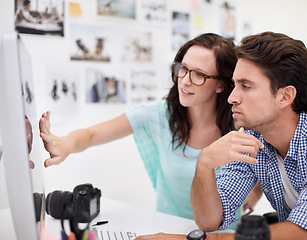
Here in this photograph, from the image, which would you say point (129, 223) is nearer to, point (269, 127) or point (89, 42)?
point (269, 127)

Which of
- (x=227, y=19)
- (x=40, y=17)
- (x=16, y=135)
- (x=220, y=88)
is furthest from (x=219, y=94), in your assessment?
(x=227, y=19)

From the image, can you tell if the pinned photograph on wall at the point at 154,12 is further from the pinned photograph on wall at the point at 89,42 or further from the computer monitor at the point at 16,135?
the computer monitor at the point at 16,135

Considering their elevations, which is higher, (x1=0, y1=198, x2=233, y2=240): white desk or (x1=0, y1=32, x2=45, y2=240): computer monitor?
(x1=0, y1=32, x2=45, y2=240): computer monitor

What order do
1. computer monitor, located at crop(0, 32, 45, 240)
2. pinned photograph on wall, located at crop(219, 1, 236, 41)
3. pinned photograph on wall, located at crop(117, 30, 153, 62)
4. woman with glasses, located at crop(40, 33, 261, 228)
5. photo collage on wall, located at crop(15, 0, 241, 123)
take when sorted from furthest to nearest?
pinned photograph on wall, located at crop(219, 1, 236, 41) → pinned photograph on wall, located at crop(117, 30, 153, 62) → photo collage on wall, located at crop(15, 0, 241, 123) → woman with glasses, located at crop(40, 33, 261, 228) → computer monitor, located at crop(0, 32, 45, 240)

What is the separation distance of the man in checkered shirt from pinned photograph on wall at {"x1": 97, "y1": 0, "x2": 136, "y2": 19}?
1.13m

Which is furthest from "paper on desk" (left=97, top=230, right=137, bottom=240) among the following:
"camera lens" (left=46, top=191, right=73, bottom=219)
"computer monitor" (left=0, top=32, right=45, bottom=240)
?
"computer monitor" (left=0, top=32, right=45, bottom=240)

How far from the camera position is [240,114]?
126 cm

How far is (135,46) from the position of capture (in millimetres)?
2295

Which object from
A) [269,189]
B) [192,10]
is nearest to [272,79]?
[269,189]

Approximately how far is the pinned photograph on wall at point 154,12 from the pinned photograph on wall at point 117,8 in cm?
8

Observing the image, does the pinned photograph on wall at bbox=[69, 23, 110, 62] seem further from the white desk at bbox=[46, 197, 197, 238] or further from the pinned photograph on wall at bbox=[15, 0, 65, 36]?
the white desk at bbox=[46, 197, 197, 238]

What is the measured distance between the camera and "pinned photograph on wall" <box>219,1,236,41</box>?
2771 millimetres

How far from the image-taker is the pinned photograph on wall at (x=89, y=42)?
2023 millimetres

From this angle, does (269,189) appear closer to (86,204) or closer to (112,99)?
(86,204)
